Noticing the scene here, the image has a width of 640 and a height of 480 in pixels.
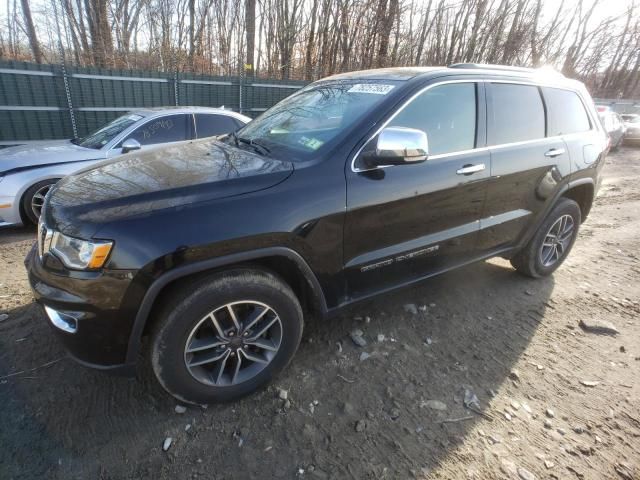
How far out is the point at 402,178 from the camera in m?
2.34

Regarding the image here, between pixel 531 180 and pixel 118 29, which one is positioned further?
pixel 118 29

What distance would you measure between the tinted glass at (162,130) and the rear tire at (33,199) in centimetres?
116

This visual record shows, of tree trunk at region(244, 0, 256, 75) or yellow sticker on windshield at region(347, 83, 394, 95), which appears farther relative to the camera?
tree trunk at region(244, 0, 256, 75)

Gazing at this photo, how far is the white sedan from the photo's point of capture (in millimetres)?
4324

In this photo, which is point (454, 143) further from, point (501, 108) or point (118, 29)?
point (118, 29)

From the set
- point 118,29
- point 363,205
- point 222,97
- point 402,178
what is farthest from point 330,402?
point 118,29

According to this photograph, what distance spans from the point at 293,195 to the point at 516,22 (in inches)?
813

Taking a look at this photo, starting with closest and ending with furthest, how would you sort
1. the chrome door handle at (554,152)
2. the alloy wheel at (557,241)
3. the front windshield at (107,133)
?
the chrome door handle at (554,152) < the alloy wheel at (557,241) < the front windshield at (107,133)

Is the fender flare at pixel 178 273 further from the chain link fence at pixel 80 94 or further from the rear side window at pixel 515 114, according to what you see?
the chain link fence at pixel 80 94

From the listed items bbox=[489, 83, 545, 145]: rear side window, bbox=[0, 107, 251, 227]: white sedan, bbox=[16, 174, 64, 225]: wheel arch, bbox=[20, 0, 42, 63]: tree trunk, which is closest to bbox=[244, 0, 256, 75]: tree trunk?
bbox=[20, 0, 42, 63]: tree trunk

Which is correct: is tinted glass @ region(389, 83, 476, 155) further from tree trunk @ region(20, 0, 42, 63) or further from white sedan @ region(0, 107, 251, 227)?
tree trunk @ region(20, 0, 42, 63)

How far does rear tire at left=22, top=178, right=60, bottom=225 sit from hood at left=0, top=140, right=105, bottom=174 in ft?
0.81

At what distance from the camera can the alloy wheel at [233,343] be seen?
6.64 ft

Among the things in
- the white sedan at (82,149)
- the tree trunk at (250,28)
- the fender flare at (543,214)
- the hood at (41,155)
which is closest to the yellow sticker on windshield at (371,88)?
the fender flare at (543,214)
